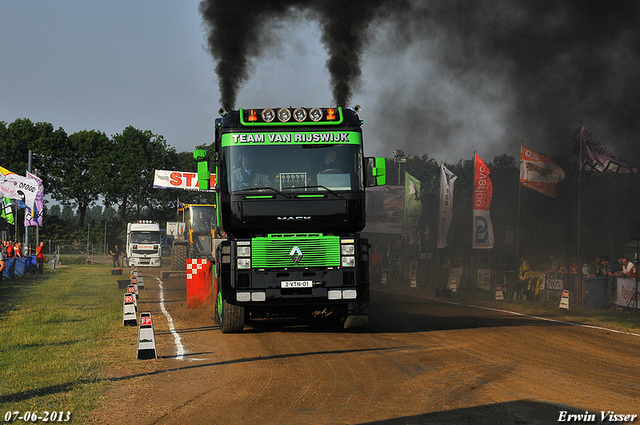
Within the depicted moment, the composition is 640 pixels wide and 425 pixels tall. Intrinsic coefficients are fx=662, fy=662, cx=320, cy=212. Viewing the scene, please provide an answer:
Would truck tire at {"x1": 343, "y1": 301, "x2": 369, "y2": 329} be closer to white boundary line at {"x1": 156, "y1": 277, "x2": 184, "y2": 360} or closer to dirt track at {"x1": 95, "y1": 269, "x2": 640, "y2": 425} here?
dirt track at {"x1": 95, "y1": 269, "x2": 640, "y2": 425}

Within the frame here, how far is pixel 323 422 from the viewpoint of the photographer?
6359mm

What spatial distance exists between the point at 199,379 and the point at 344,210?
4259mm

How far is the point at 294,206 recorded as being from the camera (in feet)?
37.7

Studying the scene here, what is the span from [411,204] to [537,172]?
11.4 meters

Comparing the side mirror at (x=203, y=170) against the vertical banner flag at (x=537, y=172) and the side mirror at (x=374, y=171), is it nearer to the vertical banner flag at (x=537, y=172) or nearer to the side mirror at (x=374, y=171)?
the side mirror at (x=374, y=171)

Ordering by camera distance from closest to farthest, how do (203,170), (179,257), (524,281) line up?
(203,170)
(524,281)
(179,257)

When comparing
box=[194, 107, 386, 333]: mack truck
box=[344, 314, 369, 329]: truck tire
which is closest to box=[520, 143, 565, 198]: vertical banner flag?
box=[344, 314, 369, 329]: truck tire

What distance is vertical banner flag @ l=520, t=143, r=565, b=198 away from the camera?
23266 mm

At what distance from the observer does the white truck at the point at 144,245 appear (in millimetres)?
45906

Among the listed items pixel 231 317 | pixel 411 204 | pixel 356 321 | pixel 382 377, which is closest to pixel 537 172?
pixel 411 204

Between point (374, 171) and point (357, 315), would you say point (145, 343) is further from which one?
point (374, 171)

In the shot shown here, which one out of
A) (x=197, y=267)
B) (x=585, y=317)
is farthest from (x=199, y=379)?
(x=585, y=317)

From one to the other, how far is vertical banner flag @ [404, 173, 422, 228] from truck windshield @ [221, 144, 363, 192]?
22481mm

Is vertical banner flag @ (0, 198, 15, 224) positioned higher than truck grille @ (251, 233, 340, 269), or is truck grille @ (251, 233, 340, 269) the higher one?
vertical banner flag @ (0, 198, 15, 224)
